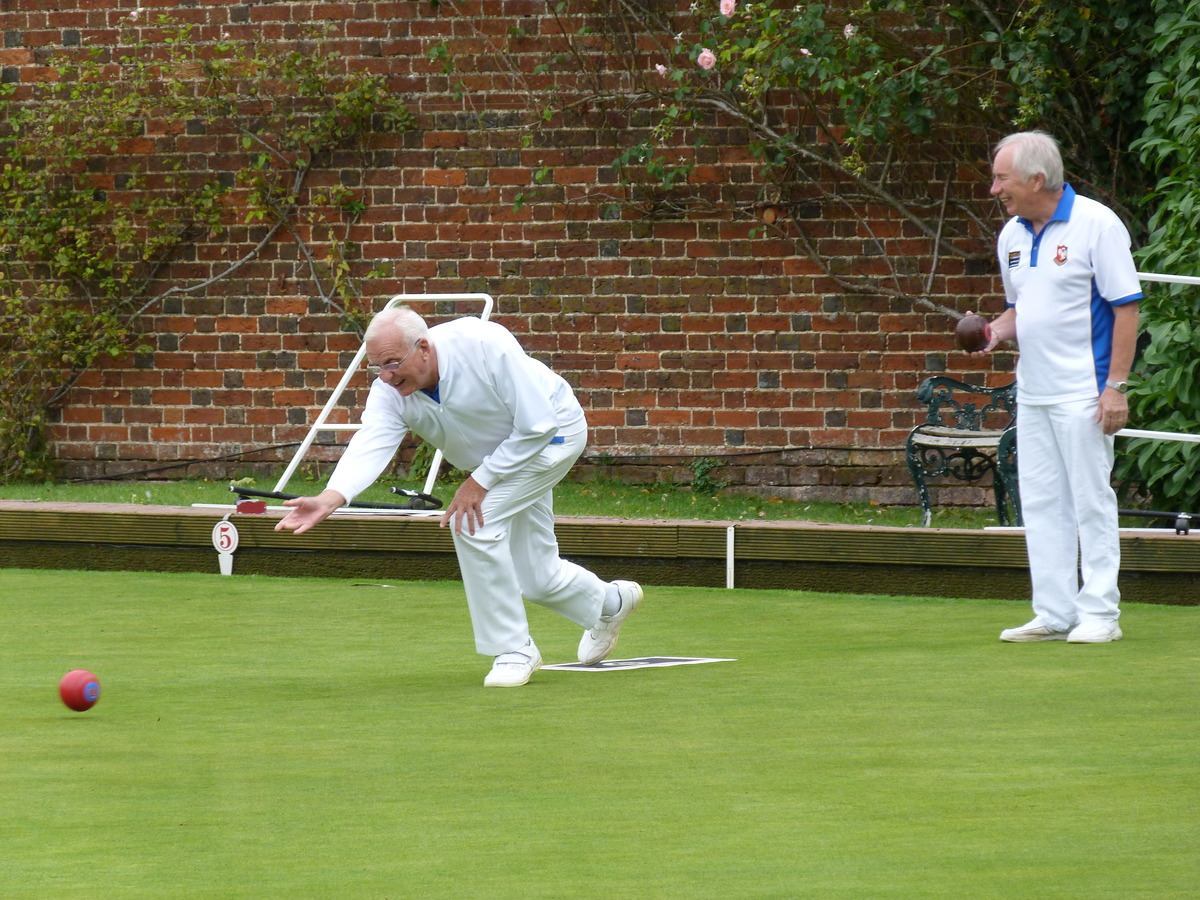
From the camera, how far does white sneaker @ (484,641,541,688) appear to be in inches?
178

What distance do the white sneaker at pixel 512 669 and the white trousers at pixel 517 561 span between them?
0.03m

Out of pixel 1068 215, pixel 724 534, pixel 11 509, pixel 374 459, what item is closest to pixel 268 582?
pixel 11 509

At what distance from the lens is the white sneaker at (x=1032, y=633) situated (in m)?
5.18

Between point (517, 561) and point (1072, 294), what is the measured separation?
6.33 ft

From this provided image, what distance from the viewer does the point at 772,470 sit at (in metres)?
9.88

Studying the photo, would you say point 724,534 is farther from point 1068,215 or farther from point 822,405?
point 822,405

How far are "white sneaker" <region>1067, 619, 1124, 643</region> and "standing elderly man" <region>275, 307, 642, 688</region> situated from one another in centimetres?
171

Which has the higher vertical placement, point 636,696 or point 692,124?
point 692,124

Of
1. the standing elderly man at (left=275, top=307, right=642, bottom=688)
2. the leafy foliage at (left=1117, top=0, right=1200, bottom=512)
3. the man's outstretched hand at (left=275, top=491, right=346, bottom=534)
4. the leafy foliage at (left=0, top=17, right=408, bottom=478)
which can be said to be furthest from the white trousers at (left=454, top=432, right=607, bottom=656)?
the leafy foliage at (left=0, top=17, right=408, bottom=478)

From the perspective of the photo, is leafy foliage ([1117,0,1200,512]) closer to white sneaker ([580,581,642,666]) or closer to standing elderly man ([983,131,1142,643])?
standing elderly man ([983,131,1142,643])

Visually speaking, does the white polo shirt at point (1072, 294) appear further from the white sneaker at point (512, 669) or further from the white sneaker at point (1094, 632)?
the white sneaker at point (512, 669)

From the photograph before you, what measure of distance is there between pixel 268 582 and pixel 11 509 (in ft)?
4.49

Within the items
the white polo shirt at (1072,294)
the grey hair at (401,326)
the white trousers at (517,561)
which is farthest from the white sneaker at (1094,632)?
the grey hair at (401,326)

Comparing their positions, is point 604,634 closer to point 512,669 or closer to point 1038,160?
point 512,669
